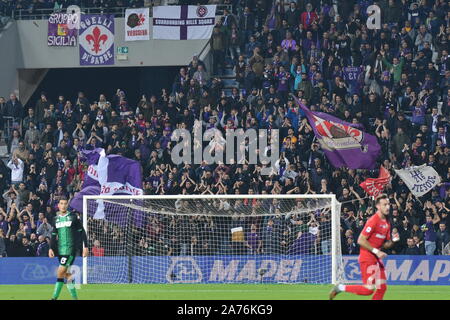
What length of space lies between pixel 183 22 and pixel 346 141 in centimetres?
987

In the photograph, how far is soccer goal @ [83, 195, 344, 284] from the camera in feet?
87.3

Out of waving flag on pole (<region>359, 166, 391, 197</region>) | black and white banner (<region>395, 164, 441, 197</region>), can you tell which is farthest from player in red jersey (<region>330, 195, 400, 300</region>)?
black and white banner (<region>395, 164, 441, 197</region>)

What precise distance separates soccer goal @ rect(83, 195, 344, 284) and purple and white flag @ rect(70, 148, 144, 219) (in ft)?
2.16

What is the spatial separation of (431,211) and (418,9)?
8103 millimetres

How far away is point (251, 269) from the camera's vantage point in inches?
1049

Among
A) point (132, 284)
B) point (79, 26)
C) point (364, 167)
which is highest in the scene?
point (79, 26)

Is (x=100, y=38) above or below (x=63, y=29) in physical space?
below

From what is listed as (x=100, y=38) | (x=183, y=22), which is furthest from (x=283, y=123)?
(x=100, y=38)

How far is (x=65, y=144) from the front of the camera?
33.0 meters

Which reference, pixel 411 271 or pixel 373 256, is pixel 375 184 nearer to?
pixel 411 271

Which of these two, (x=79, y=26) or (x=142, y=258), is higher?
(x=79, y=26)

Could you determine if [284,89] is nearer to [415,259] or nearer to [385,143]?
[385,143]

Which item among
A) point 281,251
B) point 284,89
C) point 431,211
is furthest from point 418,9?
point 281,251

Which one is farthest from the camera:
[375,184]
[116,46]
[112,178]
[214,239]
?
[116,46]
